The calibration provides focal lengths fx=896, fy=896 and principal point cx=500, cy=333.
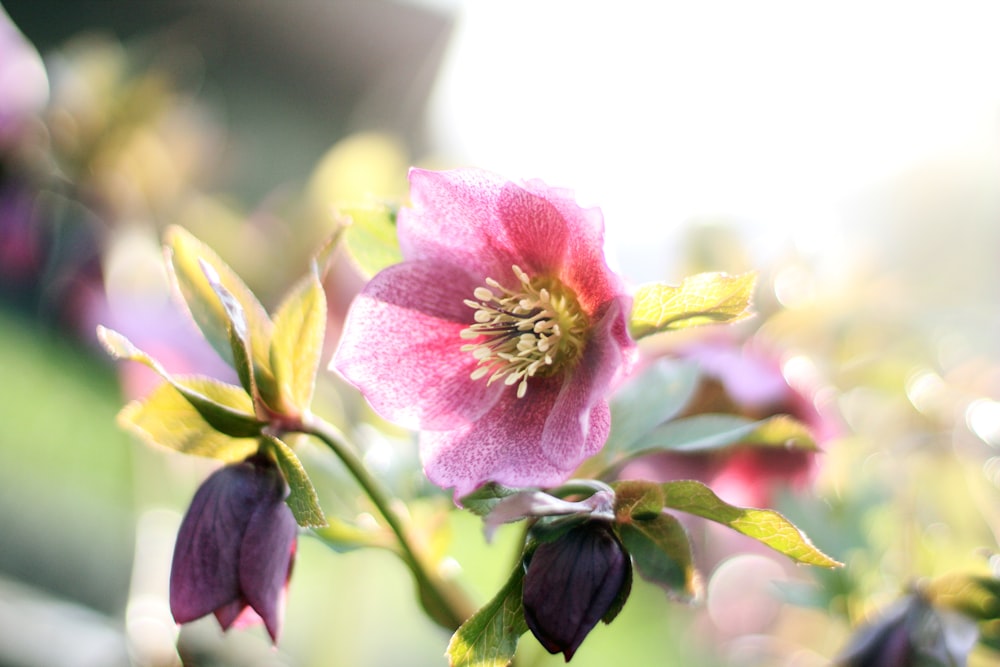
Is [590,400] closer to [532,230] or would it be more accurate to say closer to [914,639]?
[532,230]

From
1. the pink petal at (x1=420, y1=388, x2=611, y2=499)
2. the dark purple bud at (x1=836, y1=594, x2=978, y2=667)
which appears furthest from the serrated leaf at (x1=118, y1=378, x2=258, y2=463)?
the dark purple bud at (x1=836, y1=594, x2=978, y2=667)

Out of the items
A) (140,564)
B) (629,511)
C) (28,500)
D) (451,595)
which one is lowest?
(28,500)

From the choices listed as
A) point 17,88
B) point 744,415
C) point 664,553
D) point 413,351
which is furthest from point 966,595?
point 17,88

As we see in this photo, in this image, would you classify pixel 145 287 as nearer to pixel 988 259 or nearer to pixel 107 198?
pixel 107 198

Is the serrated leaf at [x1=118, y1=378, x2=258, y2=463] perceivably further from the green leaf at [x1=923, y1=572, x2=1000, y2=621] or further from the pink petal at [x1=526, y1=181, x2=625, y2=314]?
the green leaf at [x1=923, y1=572, x2=1000, y2=621]

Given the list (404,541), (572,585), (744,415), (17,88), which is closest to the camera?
(572,585)

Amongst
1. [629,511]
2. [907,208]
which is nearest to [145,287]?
[629,511]

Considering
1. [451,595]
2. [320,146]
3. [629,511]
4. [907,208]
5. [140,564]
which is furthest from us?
[320,146]
